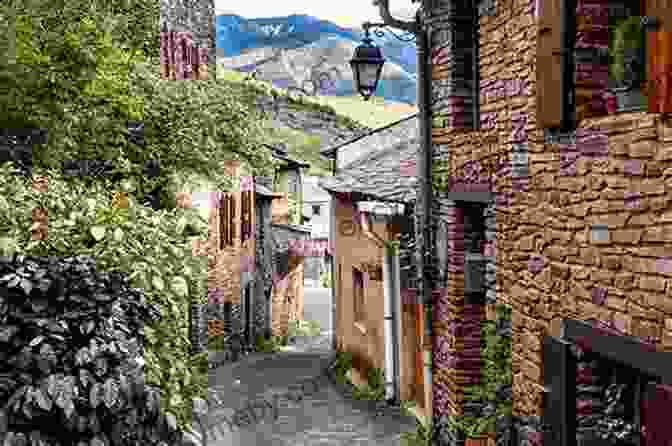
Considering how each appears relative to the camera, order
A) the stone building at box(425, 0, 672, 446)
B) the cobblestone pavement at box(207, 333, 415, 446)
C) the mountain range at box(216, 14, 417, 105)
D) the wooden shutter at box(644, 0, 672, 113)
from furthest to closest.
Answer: the mountain range at box(216, 14, 417, 105), the cobblestone pavement at box(207, 333, 415, 446), the stone building at box(425, 0, 672, 446), the wooden shutter at box(644, 0, 672, 113)

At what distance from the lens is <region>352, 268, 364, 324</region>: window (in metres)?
16.9

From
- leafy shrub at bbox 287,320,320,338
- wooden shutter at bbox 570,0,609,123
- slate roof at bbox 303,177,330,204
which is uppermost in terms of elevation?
slate roof at bbox 303,177,330,204

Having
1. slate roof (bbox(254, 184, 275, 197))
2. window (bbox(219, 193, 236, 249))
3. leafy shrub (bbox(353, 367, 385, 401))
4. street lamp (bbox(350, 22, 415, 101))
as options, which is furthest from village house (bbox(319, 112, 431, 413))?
slate roof (bbox(254, 184, 275, 197))

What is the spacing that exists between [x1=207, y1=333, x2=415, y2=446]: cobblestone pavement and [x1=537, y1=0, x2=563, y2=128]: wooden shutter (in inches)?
181

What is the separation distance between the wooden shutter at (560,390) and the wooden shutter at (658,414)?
112cm

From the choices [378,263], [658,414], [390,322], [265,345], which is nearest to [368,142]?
[378,263]

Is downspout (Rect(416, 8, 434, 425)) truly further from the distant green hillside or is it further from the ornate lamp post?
the distant green hillside

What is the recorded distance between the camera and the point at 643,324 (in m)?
4.64

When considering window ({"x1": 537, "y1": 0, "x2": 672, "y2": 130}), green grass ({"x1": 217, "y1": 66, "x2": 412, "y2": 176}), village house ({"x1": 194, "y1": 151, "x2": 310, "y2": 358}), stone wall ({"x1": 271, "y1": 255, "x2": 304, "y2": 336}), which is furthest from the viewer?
green grass ({"x1": 217, "y1": 66, "x2": 412, "y2": 176})

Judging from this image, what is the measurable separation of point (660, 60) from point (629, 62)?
0.71m

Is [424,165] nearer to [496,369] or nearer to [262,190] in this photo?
[496,369]

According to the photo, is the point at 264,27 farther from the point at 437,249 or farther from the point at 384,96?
the point at 437,249

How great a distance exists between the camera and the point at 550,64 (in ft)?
18.4

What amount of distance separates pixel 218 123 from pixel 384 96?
214 feet
